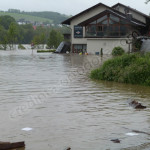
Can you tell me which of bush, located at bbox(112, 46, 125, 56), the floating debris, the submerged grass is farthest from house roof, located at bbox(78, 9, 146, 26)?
the floating debris

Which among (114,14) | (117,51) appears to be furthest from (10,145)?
(114,14)

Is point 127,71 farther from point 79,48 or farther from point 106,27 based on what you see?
point 79,48

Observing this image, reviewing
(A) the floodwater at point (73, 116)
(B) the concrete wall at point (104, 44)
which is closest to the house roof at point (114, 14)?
(B) the concrete wall at point (104, 44)

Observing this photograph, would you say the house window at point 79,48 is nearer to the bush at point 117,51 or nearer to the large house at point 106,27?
the large house at point 106,27

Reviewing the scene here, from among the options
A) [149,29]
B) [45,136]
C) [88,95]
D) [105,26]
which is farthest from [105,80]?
[149,29]

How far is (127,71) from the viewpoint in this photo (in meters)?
16.9

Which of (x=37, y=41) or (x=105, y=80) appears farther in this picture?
(x=37, y=41)

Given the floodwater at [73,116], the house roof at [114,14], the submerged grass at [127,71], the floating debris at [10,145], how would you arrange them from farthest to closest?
the house roof at [114,14] < the submerged grass at [127,71] < the floodwater at [73,116] < the floating debris at [10,145]

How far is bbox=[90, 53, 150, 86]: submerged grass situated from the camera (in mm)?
16531

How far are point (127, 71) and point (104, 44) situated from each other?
35.4m

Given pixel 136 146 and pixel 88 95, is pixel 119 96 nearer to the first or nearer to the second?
pixel 88 95

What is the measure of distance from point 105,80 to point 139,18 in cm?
3825

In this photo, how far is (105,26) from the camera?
51.2 metres

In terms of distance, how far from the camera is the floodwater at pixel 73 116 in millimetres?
7641
